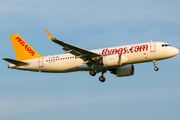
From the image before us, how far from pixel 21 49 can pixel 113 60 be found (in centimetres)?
1609

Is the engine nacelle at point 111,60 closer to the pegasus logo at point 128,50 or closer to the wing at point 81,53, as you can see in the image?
the wing at point 81,53

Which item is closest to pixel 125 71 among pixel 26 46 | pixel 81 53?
pixel 81 53

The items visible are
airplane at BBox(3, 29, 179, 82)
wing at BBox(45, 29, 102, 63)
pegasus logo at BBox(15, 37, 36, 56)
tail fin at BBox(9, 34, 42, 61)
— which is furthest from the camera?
pegasus logo at BBox(15, 37, 36, 56)

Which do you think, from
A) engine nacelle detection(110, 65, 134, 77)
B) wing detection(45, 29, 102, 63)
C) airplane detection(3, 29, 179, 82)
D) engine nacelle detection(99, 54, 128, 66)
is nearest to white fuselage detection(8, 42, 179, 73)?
airplane detection(3, 29, 179, 82)

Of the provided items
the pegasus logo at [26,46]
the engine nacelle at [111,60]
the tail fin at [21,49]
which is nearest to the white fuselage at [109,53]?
the engine nacelle at [111,60]

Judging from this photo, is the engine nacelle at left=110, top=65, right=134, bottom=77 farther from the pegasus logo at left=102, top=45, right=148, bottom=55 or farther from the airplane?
the pegasus logo at left=102, top=45, right=148, bottom=55

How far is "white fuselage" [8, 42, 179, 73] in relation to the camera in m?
41.4

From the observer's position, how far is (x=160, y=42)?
42.2 metres

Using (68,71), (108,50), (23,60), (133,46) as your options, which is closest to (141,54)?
(133,46)

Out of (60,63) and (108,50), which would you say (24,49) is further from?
(108,50)

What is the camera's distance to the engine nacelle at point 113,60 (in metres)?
40.8

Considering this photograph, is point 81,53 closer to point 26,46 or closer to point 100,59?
point 100,59

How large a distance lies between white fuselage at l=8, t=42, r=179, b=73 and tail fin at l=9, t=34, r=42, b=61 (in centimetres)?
188

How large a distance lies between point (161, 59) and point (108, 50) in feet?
23.5
